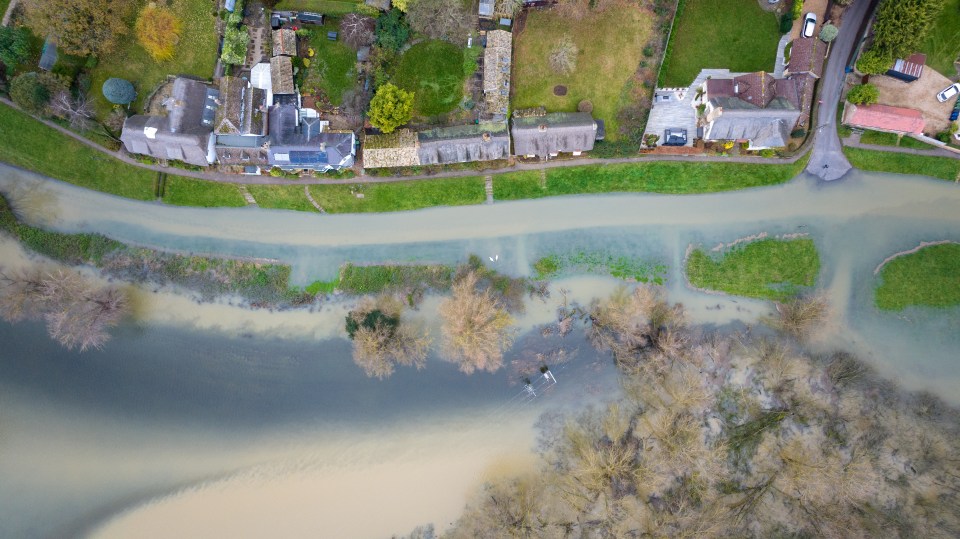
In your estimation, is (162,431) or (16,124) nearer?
(16,124)

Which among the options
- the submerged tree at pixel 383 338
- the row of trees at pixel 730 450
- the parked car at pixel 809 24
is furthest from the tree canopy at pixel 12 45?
the parked car at pixel 809 24

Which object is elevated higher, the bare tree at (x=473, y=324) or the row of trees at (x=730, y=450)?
the bare tree at (x=473, y=324)

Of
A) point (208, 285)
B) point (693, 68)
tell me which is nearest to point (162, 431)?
point (208, 285)

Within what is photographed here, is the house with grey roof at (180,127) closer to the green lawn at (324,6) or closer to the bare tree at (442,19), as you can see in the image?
the green lawn at (324,6)

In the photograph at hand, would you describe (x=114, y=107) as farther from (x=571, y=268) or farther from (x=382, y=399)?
(x=571, y=268)

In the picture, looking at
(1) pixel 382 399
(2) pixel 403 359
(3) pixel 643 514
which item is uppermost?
(2) pixel 403 359

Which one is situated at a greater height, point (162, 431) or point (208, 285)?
point (208, 285)

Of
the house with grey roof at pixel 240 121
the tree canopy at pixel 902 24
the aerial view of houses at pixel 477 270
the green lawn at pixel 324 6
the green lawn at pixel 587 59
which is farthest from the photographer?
the green lawn at pixel 587 59
